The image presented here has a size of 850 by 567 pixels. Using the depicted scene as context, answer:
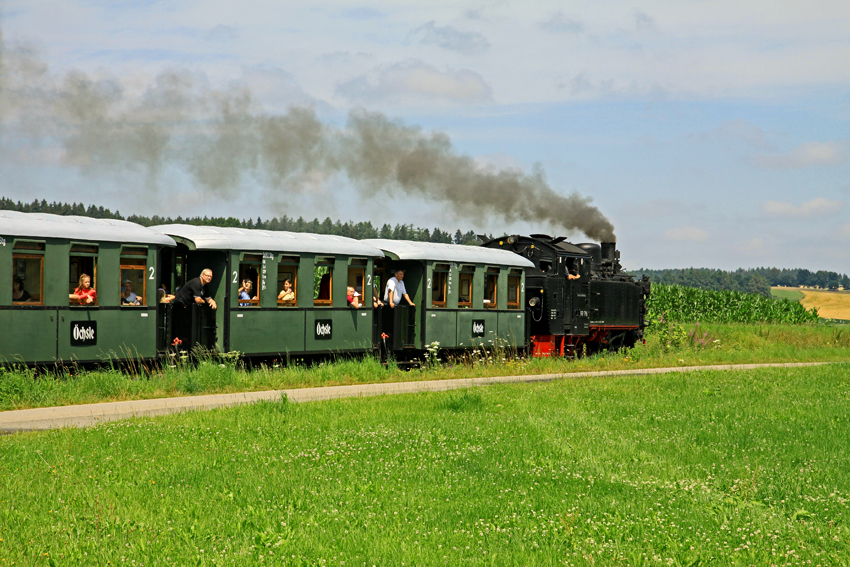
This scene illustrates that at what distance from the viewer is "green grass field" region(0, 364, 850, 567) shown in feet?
19.6

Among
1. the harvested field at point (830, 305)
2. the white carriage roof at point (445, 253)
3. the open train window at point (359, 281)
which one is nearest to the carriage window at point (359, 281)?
the open train window at point (359, 281)

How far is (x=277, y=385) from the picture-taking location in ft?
51.1

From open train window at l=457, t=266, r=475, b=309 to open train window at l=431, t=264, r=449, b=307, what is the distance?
0.52m

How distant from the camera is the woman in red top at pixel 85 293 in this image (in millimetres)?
14305

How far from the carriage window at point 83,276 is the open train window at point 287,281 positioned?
370 cm

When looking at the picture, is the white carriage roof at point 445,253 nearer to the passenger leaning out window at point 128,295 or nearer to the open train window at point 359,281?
the open train window at point 359,281

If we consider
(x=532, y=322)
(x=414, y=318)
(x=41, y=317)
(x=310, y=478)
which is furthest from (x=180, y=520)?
(x=532, y=322)

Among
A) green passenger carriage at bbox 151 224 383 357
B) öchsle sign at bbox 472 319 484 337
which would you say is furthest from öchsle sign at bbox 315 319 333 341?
öchsle sign at bbox 472 319 484 337

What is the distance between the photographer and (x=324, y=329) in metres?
17.9

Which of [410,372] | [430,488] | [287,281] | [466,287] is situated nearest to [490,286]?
[466,287]

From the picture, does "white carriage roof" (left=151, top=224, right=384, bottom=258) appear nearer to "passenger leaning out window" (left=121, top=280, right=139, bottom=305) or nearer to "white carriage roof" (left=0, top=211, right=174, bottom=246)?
"white carriage roof" (left=0, top=211, right=174, bottom=246)

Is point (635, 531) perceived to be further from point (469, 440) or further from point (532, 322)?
point (532, 322)

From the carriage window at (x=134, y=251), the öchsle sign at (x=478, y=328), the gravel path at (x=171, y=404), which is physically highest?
the carriage window at (x=134, y=251)

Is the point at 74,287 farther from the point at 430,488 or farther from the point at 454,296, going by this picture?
the point at 430,488
